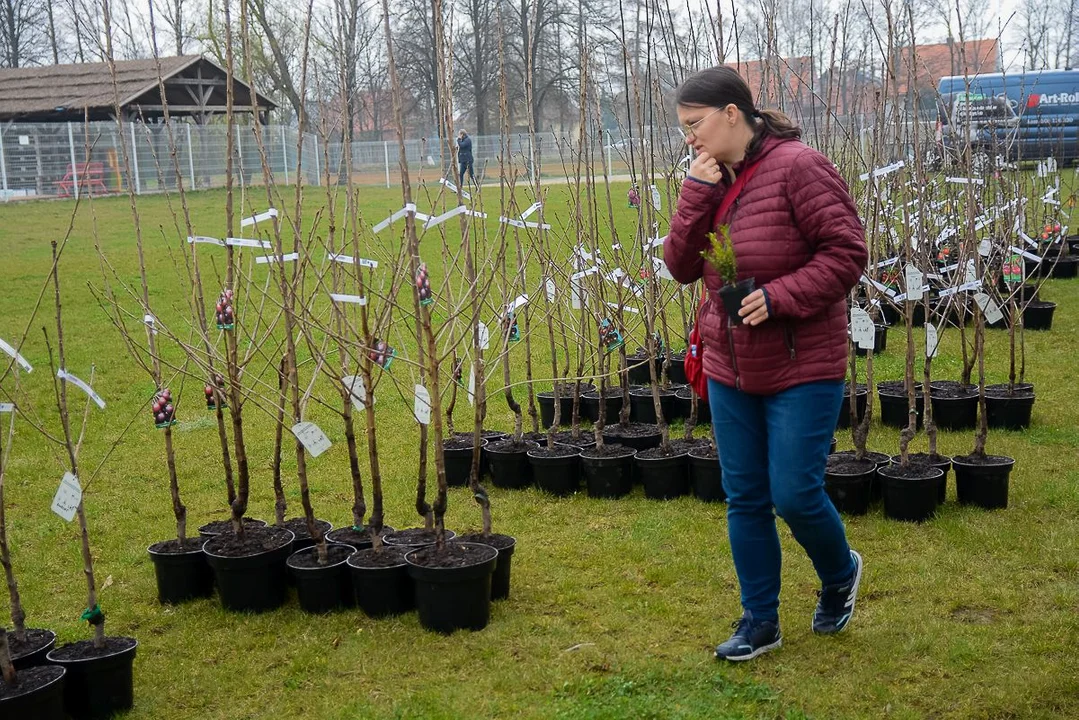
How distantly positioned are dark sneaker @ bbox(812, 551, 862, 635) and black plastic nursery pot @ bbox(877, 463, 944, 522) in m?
1.13

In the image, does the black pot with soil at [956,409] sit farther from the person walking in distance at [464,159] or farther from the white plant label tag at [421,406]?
the white plant label tag at [421,406]

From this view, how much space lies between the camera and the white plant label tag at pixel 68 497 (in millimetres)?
2876

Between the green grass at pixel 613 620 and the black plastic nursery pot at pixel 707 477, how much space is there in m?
0.07

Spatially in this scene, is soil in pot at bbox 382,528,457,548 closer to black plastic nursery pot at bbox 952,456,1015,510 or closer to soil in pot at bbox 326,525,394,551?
soil in pot at bbox 326,525,394,551

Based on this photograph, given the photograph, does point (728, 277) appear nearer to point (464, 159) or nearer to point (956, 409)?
point (956, 409)

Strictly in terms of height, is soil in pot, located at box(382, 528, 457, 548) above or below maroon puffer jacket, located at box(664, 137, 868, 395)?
below

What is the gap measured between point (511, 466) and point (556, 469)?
0.25 meters

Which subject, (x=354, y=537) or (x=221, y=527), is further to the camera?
(x=221, y=527)

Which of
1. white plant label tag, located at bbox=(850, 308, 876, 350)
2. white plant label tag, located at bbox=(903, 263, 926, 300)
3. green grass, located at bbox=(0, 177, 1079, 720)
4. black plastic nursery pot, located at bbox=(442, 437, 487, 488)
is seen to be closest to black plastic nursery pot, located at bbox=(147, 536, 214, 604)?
green grass, located at bbox=(0, 177, 1079, 720)

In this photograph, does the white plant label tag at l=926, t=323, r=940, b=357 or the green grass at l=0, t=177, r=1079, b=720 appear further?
the white plant label tag at l=926, t=323, r=940, b=357

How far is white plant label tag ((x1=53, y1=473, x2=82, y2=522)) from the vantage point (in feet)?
9.44

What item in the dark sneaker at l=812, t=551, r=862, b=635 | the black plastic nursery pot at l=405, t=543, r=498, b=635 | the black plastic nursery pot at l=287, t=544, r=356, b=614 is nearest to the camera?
the dark sneaker at l=812, t=551, r=862, b=635

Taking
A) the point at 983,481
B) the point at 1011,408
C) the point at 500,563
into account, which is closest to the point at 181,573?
the point at 500,563

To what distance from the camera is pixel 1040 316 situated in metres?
8.15
